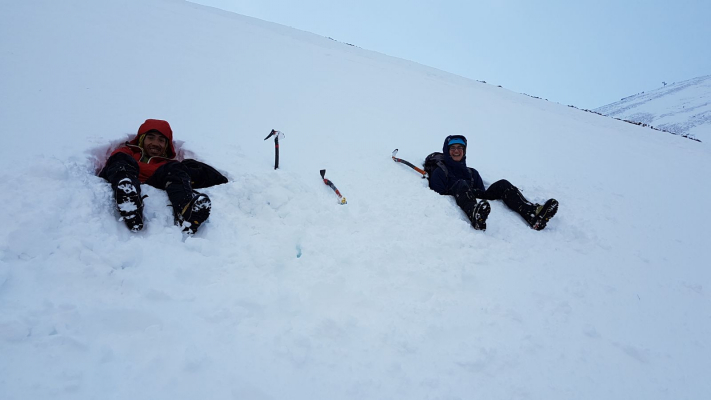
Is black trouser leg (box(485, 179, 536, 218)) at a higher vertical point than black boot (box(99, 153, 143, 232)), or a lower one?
higher

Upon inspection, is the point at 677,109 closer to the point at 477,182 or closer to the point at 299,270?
the point at 477,182

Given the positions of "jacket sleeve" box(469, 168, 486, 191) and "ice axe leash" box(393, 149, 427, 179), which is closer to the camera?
"ice axe leash" box(393, 149, 427, 179)

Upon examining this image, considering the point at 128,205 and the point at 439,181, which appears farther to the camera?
the point at 439,181

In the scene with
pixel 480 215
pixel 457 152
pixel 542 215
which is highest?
pixel 457 152

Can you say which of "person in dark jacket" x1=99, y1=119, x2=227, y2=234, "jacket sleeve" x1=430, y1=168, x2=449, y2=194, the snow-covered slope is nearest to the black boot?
"person in dark jacket" x1=99, y1=119, x2=227, y2=234

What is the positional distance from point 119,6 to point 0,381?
12.0 m

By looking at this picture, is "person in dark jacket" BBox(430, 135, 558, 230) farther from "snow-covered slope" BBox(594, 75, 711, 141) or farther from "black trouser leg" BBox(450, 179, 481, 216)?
"snow-covered slope" BBox(594, 75, 711, 141)

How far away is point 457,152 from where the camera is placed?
511 cm

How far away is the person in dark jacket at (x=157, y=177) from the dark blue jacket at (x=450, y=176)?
2.89 m

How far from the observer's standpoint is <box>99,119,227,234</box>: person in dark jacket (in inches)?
104

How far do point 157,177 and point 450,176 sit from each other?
3900mm

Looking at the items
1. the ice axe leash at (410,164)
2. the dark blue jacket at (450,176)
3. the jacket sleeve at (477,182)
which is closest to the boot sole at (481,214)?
the dark blue jacket at (450,176)

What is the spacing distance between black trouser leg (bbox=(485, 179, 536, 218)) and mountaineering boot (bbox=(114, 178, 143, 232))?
443cm

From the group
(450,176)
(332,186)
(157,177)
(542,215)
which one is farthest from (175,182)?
(542,215)
